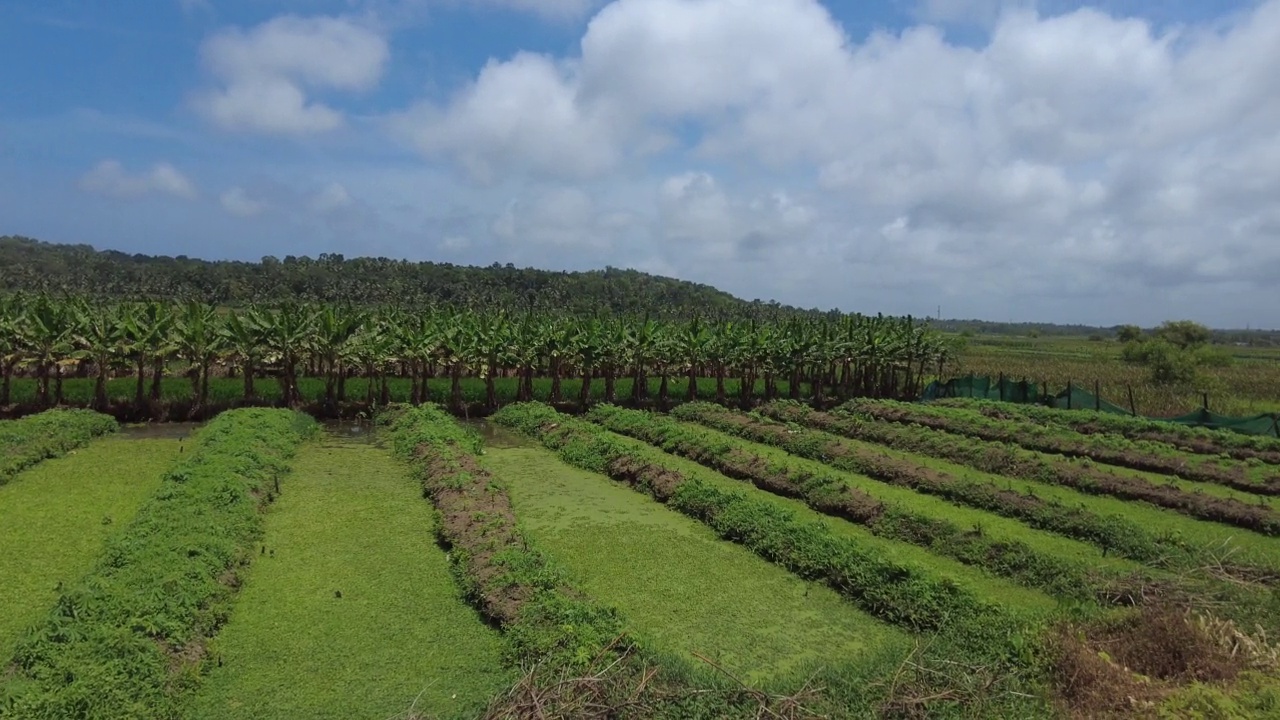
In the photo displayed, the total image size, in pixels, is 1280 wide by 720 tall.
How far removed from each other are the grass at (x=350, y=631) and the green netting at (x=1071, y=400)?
25.9 m

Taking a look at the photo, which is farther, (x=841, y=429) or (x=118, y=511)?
(x=841, y=429)

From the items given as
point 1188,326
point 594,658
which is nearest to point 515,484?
point 594,658

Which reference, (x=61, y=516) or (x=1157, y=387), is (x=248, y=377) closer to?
(x=61, y=516)

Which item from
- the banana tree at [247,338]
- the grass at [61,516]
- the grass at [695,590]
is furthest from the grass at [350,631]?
the banana tree at [247,338]

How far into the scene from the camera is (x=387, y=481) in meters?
18.7

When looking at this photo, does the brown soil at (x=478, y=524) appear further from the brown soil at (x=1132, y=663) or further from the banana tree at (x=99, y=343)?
the banana tree at (x=99, y=343)

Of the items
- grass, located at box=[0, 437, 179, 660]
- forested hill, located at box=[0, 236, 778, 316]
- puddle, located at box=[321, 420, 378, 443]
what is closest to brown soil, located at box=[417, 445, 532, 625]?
grass, located at box=[0, 437, 179, 660]

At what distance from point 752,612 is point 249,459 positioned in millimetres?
12362

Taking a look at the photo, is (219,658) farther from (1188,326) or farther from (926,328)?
(1188,326)

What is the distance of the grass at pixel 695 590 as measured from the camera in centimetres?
963

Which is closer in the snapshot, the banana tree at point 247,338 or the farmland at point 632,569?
the farmland at point 632,569

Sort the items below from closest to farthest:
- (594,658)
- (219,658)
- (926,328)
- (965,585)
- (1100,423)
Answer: (594,658)
(219,658)
(965,585)
(1100,423)
(926,328)

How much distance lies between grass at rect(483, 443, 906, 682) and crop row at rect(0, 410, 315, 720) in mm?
4881

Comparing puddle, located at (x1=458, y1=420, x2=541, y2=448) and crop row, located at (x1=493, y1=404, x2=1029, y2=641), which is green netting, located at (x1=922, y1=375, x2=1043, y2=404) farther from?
crop row, located at (x1=493, y1=404, x2=1029, y2=641)
